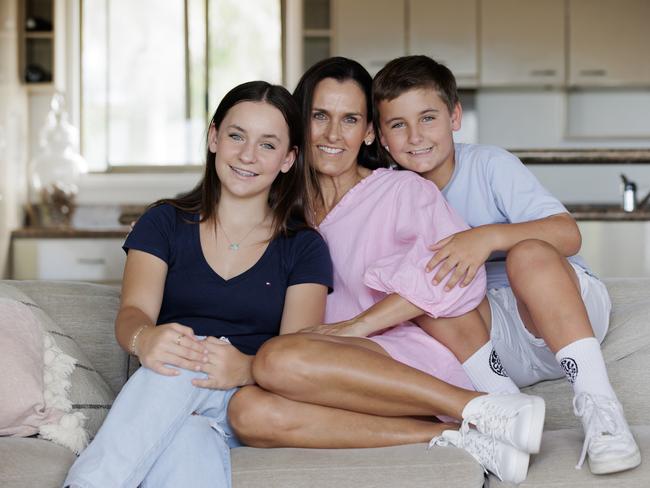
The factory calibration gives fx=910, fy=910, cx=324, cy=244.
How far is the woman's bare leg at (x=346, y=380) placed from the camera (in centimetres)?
173

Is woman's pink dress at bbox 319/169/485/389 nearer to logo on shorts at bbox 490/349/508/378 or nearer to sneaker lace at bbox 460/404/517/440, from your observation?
logo on shorts at bbox 490/349/508/378

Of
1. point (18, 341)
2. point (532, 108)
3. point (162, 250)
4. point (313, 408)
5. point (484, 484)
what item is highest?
point (532, 108)

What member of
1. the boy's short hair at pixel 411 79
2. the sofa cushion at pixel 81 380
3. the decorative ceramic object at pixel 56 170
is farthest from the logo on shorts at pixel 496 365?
the decorative ceramic object at pixel 56 170

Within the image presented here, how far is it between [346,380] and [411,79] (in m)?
0.80

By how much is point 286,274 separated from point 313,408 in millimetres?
368

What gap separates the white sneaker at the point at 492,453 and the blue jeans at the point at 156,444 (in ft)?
1.40

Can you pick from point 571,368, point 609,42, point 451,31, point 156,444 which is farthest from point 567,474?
point 609,42

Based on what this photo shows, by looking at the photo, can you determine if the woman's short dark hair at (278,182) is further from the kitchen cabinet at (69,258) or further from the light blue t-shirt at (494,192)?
the kitchen cabinet at (69,258)

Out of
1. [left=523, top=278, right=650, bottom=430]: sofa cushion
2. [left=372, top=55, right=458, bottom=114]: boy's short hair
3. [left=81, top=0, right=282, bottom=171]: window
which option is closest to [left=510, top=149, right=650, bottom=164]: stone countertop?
[left=81, top=0, right=282, bottom=171]: window

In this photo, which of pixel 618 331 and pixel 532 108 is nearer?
pixel 618 331

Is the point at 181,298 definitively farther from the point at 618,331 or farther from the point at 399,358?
the point at 618,331

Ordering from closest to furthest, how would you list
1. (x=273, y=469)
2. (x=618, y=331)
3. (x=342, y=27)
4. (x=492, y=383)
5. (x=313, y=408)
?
(x=273, y=469) < (x=313, y=408) < (x=492, y=383) < (x=618, y=331) < (x=342, y=27)

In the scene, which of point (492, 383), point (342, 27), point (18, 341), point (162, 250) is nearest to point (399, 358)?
point (492, 383)

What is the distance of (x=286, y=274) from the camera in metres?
2.03
